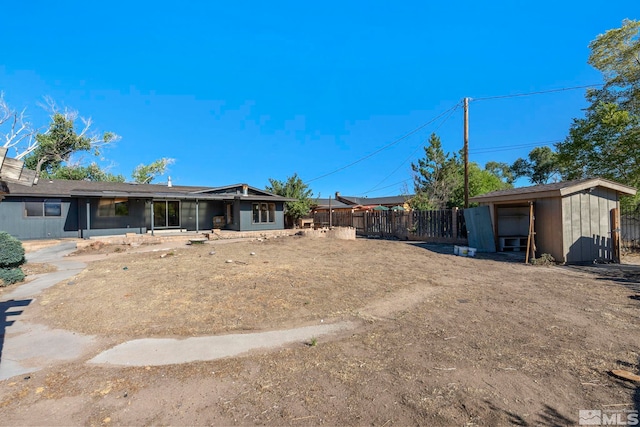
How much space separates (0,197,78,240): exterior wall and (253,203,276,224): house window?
9.66 metres

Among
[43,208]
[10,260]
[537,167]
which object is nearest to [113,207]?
[43,208]

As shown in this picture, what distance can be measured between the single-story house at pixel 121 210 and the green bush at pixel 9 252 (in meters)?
6.82

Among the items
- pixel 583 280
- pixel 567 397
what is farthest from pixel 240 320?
pixel 583 280

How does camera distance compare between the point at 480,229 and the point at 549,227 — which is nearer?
the point at 549,227

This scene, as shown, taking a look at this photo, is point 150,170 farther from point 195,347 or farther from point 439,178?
point 195,347

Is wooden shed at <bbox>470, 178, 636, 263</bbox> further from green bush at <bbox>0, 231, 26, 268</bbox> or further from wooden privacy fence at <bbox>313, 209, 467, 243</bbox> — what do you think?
green bush at <bbox>0, 231, 26, 268</bbox>

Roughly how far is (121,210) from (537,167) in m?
47.7

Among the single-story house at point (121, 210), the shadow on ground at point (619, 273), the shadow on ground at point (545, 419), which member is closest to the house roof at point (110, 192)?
the single-story house at point (121, 210)

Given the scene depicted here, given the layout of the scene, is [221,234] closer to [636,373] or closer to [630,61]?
[636,373]

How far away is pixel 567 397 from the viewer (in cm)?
242

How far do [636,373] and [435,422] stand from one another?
2.23 m

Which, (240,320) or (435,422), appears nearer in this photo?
(435,422)

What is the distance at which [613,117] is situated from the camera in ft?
43.3

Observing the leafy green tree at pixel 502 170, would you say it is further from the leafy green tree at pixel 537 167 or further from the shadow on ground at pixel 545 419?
the shadow on ground at pixel 545 419
